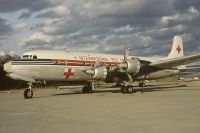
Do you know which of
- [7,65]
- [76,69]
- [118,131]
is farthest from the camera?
[76,69]

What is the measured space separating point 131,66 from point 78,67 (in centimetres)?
418

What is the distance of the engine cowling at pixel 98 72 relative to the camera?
24109 millimetres

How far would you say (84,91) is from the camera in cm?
2870

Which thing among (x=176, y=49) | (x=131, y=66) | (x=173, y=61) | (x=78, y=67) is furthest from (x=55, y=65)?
(x=176, y=49)

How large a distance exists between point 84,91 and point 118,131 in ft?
67.7

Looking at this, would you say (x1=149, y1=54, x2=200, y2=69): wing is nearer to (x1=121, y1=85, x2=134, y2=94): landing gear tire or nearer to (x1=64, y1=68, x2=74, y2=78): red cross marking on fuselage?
(x1=121, y1=85, x2=134, y2=94): landing gear tire

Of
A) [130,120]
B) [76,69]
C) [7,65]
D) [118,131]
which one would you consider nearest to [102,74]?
[76,69]

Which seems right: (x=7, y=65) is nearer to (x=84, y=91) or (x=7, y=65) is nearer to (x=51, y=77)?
(x=51, y=77)

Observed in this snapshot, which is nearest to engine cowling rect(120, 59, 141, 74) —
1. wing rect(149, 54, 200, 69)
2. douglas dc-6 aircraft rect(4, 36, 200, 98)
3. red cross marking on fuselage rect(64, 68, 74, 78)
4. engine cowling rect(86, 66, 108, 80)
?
douglas dc-6 aircraft rect(4, 36, 200, 98)

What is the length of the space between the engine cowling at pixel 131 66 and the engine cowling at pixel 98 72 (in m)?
1.53

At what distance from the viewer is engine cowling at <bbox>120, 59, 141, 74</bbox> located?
2472 cm

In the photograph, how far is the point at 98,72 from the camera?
24.1 metres

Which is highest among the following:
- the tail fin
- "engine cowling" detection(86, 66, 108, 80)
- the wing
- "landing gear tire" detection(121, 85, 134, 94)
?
the tail fin

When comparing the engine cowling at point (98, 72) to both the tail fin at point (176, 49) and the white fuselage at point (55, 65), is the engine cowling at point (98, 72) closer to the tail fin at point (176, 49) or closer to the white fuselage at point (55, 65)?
the white fuselage at point (55, 65)
